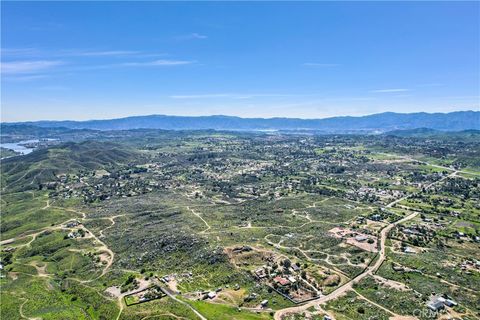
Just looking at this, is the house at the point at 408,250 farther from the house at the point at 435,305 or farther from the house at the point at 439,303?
the house at the point at 435,305

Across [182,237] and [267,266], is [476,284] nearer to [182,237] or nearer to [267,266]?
[267,266]

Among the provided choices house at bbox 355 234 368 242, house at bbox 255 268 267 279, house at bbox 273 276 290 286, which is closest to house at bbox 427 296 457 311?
house at bbox 273 276 290 286

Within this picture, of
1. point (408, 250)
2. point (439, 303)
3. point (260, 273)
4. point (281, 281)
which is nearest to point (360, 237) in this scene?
point (408, 250)

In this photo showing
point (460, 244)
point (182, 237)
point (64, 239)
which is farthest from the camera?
point (64, 239)

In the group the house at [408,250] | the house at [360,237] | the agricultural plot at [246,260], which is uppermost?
the house at [360,237]

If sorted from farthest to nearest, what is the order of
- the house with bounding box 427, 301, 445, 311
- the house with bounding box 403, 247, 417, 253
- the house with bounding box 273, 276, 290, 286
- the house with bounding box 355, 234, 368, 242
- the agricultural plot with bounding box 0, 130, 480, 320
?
the house with bounding box 355, 234, 368, 242, the house with bounding box 403, 247, 417, 253, the house with bounding box 273, 276, 290, 286, the agricultural plot with bounding box 0, 130, 480, 320, the house with bounding box 427, 301, 445, 311

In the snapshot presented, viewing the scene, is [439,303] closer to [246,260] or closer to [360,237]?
[360,237]

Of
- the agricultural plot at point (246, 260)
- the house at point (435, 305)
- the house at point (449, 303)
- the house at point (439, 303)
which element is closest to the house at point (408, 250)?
the agricultural plot at point (246, 260)

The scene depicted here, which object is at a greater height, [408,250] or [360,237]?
[360,237]

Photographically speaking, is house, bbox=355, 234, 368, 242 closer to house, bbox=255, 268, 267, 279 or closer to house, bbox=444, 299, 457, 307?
house, bbox=444, 299, 457, 307

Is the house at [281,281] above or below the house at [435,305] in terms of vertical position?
below

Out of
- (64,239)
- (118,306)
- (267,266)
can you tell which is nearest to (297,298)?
(267,266)
